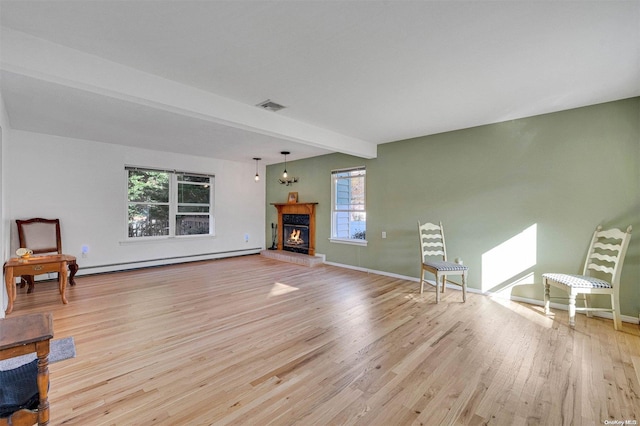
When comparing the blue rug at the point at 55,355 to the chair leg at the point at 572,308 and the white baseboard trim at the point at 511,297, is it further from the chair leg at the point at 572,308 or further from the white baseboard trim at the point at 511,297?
the chair leg at the point at 572,308

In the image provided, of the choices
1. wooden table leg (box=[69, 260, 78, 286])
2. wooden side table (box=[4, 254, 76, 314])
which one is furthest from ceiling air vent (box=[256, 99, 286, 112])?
wooden table leg (box=[69, 260, 78, 286])

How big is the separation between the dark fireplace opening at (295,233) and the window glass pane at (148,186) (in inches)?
110

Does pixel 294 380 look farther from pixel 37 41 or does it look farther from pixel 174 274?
pixel 174 274

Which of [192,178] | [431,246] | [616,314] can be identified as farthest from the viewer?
[192,178]

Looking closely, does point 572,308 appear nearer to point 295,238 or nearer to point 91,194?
point 295,238

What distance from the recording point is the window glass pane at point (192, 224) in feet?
21.1

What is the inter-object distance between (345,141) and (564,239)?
332cm

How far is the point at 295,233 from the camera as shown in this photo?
7137 millimetres

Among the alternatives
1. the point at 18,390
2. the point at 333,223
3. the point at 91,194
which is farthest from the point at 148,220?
the point at 18,390

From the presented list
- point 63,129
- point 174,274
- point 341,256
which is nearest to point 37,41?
point 63,129

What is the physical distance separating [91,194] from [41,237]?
102cm

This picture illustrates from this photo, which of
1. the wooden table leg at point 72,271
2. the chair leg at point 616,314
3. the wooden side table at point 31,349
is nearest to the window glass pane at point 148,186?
the wooden table leg at point 72,271

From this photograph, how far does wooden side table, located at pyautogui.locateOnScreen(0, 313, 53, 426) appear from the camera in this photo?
129 cm

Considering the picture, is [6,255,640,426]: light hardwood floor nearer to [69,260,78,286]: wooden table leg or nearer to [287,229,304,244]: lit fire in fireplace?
[69,260,78,286]: wooden table leg
